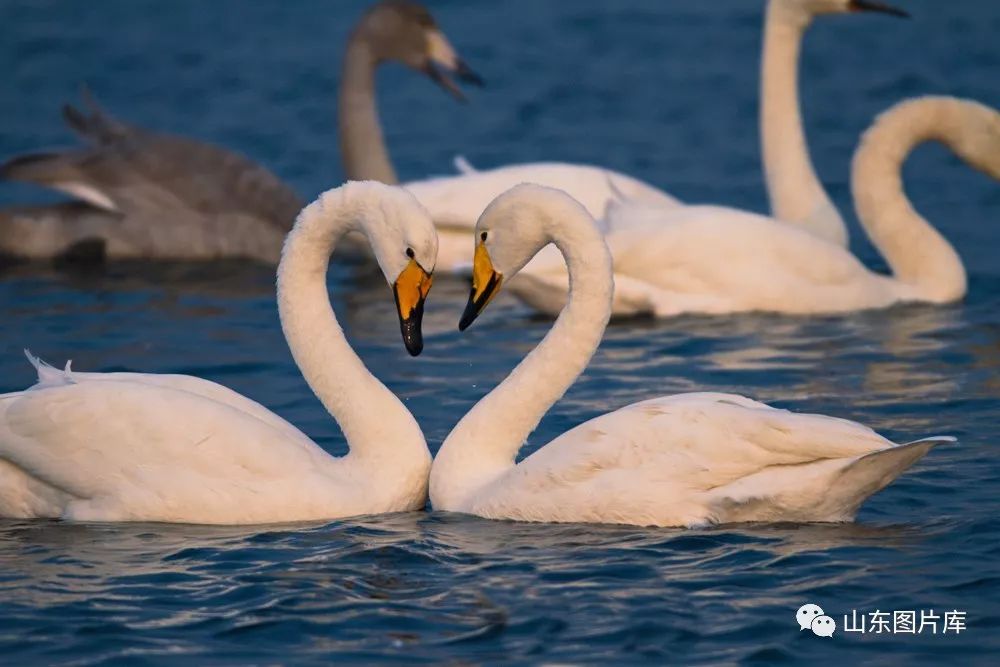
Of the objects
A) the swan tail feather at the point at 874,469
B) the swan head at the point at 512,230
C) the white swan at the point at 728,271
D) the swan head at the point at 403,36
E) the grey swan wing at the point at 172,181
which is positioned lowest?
the swan tail feather at the point at 874,469

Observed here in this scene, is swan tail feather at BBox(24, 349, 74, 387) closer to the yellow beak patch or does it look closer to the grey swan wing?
the yellow beak patch

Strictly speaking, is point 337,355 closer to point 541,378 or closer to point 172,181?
point 541,378

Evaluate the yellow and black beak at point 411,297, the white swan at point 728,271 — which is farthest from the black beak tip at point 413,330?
the white swan at point 728,271

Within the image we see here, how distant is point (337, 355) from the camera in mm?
7797

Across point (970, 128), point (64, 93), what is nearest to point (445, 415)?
point (970, 128)

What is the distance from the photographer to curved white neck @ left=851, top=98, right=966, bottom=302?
39.1 ft

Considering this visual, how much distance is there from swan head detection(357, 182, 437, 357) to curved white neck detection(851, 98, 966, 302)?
5139 millimetres

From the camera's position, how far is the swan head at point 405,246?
290 inches

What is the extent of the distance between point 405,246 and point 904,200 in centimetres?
552

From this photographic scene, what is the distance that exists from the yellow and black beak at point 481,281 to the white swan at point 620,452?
55mm

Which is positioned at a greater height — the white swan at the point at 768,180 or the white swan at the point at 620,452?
the white swan at the point at 768,180

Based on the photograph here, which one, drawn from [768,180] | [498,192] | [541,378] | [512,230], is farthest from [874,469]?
[768,180]

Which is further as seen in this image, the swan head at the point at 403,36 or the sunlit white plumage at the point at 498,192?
the swan head at the point at 403,36

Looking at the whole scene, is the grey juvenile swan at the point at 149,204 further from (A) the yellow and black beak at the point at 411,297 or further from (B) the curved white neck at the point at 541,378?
(A) the yellow and black beak at the point at 411,297
